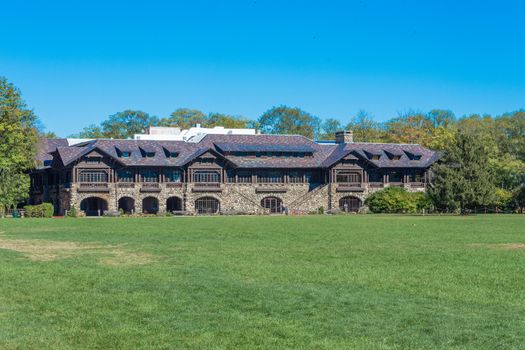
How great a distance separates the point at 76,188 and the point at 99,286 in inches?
2564

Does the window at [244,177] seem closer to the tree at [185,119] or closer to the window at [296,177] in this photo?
the window at [296,177]

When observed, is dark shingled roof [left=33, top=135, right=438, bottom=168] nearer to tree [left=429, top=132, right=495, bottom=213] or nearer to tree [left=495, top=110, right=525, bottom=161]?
tree [left=495, top=110, right=525, bottom=161]

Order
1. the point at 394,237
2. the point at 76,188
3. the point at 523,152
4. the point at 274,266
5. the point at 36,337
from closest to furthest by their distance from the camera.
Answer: the point at 36,337
the point at 274,266
the point at 394,237
the point at 76,188
the point at 523,152

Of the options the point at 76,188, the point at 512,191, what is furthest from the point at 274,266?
the point at 512,191

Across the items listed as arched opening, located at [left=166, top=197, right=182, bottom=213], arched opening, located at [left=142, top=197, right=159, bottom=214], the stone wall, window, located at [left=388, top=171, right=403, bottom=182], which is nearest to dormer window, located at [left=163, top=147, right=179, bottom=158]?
the stone wall

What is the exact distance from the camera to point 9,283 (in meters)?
18.9

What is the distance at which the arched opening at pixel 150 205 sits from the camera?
285 feet

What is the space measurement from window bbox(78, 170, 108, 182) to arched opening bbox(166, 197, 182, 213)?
8644 millimetres

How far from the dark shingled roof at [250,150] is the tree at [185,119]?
41.2 m

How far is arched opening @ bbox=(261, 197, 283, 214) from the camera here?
89.4 meters

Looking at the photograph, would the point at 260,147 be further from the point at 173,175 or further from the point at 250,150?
the point at 173,175

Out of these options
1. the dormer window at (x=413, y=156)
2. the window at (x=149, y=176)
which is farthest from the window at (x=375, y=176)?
the window at (x=149, y=176)

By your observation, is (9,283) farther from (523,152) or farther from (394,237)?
(523,152)

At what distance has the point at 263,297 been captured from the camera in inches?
645
